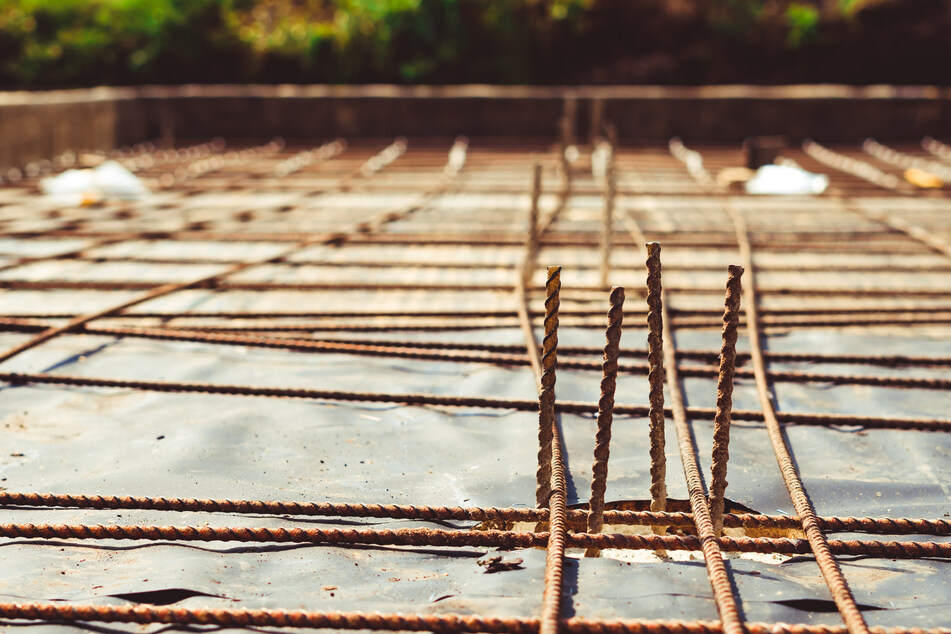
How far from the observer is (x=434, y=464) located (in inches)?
110

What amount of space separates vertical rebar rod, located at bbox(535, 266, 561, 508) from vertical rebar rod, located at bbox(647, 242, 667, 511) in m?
0.24

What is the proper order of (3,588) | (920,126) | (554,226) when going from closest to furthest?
(3,588)
(554,226)
(920,126)

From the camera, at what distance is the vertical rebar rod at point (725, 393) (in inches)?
80.5

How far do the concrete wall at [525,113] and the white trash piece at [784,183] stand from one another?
3708 mm

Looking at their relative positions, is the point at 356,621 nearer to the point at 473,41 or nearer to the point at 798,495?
the point at 798,495

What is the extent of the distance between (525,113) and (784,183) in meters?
4.78

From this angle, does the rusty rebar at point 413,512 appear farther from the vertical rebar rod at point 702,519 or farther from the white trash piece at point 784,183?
the white trash piece at point 784,183

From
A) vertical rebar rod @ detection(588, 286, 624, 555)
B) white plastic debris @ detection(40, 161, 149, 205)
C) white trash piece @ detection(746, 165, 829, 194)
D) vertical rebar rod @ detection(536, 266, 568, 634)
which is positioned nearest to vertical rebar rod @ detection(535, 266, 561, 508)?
vertical rebar rod @ detection(536, 266, 568, 634)

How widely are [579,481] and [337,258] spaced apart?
3.21 meters

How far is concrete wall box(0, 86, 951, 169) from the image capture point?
11.6 metres

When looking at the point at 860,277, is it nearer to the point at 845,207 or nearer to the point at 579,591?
the point at 845,207

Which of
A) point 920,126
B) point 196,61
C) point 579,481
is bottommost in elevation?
point 579,481

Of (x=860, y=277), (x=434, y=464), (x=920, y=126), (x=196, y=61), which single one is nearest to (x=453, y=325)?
(x=434, y=464)

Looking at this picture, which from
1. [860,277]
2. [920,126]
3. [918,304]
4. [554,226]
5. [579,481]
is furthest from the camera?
[920,126]
